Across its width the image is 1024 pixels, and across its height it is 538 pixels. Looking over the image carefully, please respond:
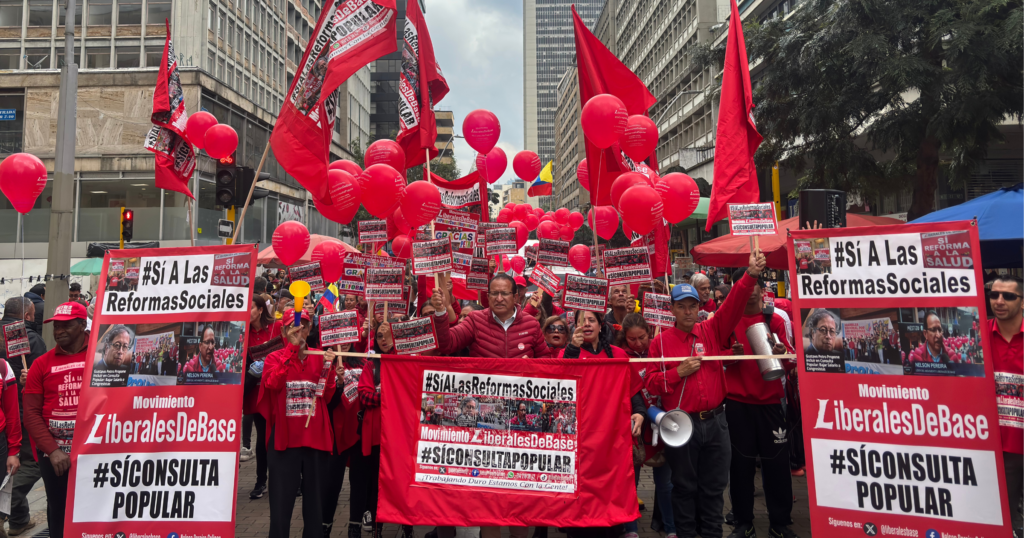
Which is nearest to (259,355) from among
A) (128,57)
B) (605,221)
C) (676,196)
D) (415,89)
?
(415,89)

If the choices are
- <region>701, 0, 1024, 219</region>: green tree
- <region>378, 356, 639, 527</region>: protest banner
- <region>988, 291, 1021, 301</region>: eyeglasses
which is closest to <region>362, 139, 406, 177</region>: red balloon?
<region>378, 356, 639, 527</region>: protest banner

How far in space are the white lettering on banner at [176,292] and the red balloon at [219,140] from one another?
3.16 meters

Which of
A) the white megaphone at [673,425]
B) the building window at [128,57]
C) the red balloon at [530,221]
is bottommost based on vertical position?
the white megaphone at [673,425]

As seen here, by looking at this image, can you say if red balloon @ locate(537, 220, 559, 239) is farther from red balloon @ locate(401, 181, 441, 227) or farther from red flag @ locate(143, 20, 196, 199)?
red flag @ locate(143, 20, 196, 199)

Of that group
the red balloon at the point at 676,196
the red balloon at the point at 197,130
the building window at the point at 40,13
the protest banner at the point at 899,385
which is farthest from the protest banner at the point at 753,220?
the building window at the point at 40,13

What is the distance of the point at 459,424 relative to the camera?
467cm

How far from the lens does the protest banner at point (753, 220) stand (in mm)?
4941

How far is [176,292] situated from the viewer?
15.5ft

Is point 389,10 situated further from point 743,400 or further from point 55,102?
point 55,102

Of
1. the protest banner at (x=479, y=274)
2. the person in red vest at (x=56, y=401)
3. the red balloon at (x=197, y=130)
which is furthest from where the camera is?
the red balloon at (x=197, y=130)

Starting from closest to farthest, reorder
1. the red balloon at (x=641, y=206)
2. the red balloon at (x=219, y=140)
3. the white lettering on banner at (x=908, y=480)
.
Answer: the white lettering on banner at (x=908, y=480), the red balloon at (x=641, y=206), the red balloon at (x=219, y=140)

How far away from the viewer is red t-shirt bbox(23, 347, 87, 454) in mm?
4840

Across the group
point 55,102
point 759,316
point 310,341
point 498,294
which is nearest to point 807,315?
point 759,316

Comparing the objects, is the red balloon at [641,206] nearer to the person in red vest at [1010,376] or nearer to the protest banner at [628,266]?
the protest banner at [628,266]
